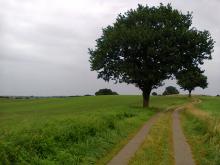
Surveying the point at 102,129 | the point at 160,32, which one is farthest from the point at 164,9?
the point at 102,129

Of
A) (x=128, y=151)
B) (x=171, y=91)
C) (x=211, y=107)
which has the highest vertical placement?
(x=171, y=91)

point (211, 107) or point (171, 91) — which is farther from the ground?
point (171, 91)

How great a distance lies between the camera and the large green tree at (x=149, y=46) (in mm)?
60000

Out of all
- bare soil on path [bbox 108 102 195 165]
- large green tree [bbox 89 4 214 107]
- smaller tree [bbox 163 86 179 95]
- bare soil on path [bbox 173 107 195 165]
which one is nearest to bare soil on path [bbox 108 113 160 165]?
bare soil on path [bbox 108 102 195 165]

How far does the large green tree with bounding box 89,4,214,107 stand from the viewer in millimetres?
60000

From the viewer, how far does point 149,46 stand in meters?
60.4

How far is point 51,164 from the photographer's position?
15102 mm

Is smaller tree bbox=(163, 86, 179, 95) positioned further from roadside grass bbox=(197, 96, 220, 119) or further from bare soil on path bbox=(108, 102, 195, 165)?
bare soil on path bbox=(108, 102, 195, 165)

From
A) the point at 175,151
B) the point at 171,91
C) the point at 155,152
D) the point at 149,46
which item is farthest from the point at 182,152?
the point at 171,91

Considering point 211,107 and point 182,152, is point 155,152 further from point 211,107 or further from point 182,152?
point 211,107

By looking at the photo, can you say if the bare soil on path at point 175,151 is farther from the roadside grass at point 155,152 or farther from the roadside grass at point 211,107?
the roadside grass at point 211,107

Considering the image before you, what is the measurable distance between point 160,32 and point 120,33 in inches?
211

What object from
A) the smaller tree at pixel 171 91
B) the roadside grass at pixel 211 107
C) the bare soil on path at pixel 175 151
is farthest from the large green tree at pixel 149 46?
the smaller tree at pixel 171 91

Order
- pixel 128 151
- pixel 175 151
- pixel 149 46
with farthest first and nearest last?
pixel 149 46, pixel 175 151, pixel 128 151
